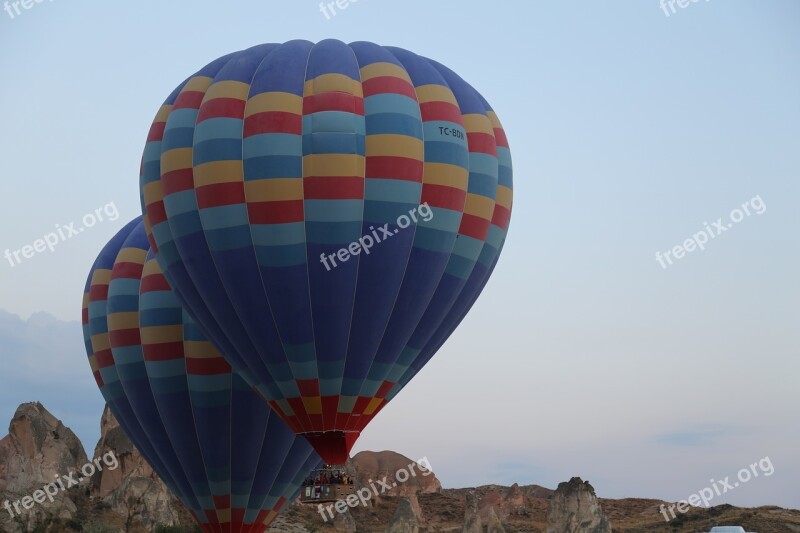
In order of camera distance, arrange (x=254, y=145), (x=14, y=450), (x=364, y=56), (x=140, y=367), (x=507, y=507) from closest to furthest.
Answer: (x=254, y=145), (x=364, y=56), (x=140, y=367), (x=14, y=450), (x=507, y=507)

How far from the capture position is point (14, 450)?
78.4m

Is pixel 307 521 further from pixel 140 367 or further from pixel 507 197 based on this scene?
pixel 507 197

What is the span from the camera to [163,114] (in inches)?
1261

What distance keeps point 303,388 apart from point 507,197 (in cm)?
802

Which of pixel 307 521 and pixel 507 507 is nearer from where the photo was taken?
pixel 307 521

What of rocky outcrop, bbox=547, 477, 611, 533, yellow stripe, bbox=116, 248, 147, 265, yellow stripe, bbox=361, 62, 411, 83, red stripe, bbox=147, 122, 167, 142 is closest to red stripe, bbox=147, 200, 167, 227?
red stripe, bbox=147, 122, 167, 142

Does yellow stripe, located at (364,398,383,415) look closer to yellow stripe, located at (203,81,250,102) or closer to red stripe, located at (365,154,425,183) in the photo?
red stripe, located at (365,154,425,183)

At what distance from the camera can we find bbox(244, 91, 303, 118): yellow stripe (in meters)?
29.3

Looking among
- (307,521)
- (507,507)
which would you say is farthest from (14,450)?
(507,507)

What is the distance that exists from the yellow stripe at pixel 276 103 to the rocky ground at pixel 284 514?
36.5m

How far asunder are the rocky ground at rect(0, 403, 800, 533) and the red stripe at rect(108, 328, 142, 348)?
26.0 m

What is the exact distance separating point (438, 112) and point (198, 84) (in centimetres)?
651

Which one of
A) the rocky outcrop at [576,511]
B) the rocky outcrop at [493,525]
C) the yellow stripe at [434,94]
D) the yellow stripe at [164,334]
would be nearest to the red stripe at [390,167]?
the yellow stripe at [434,94]

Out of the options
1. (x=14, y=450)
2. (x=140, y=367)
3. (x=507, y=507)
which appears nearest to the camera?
(x=140, y=367)
